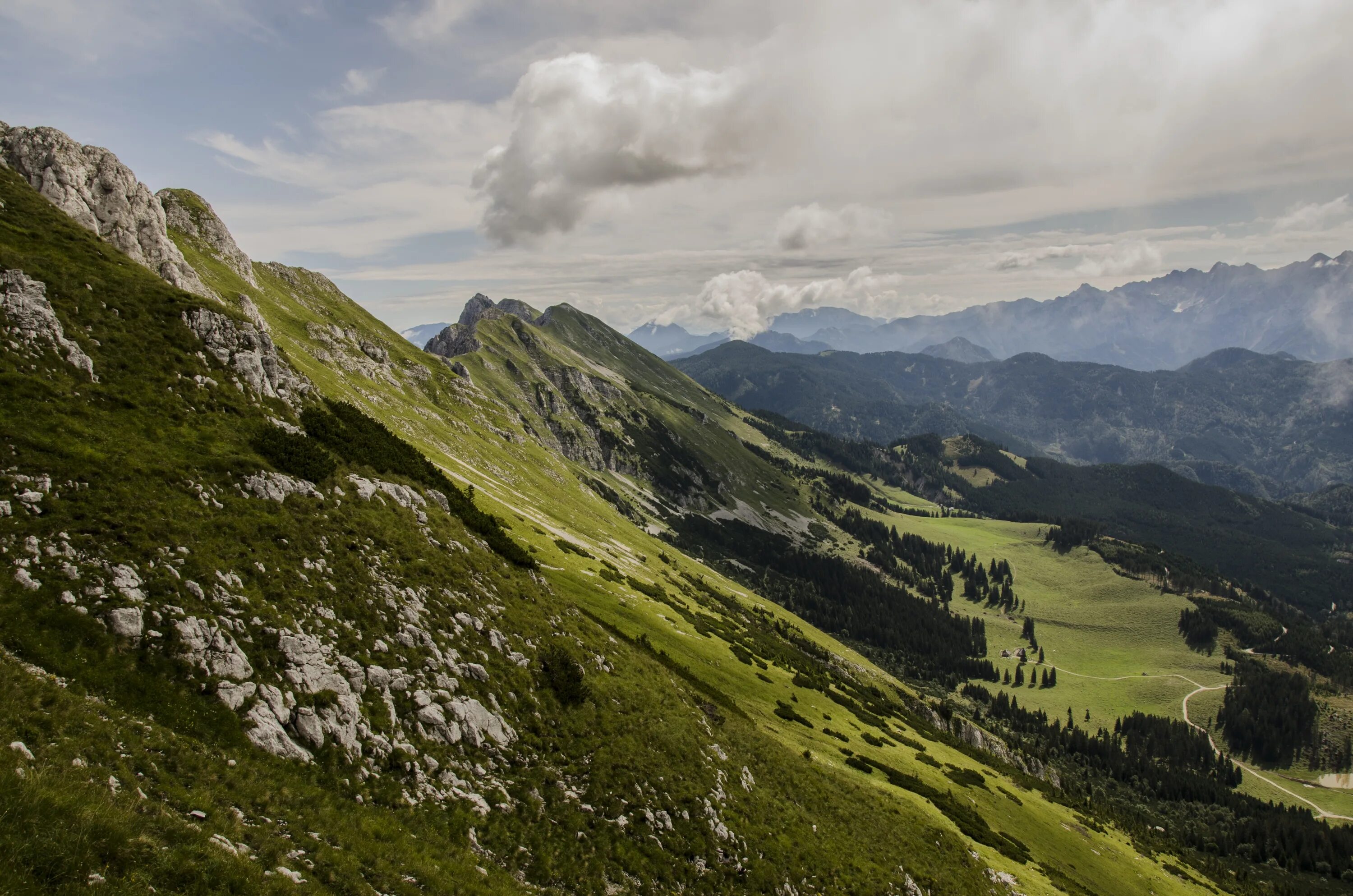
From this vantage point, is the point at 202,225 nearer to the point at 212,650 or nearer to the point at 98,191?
the point at 98,191

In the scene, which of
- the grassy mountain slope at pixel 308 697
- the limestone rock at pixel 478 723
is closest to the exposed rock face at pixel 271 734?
the grassy mountain slope at pixel 308 697

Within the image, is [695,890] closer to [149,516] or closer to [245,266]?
[149,516]

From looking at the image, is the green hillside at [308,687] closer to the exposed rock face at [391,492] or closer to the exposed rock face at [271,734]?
the exposed rock face at [271,734]

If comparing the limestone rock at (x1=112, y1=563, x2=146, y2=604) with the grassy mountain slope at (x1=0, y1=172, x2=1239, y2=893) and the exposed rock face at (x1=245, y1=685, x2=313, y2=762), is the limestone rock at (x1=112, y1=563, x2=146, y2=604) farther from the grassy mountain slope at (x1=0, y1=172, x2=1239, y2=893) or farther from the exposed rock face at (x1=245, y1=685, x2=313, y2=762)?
the exposed rock face at (x1=245, y1=685, x2=313, y2=762)

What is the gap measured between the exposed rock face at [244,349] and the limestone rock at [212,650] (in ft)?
70.7

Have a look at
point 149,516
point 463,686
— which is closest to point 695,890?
point 463,686

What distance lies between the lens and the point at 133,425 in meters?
28.8

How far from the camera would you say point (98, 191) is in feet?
229

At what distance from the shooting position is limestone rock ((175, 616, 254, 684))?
20922 mm

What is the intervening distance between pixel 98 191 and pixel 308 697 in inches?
3288

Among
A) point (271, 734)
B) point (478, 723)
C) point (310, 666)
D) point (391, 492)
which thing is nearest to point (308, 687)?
point (310, 666)

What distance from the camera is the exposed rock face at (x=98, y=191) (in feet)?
206

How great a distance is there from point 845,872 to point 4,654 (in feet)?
129

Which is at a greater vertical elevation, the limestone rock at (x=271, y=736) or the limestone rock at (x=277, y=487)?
the limestone rock at (x=277, y=487)
